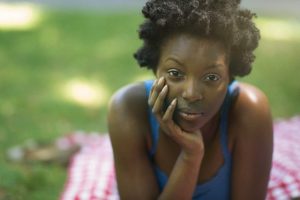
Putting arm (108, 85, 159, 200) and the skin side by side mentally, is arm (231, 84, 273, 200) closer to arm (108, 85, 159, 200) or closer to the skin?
the skin

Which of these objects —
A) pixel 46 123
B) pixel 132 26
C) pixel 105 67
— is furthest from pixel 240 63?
pixel 132 26

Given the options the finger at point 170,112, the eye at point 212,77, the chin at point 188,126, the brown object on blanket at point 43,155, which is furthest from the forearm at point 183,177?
the brown object on blanket at point 43,155

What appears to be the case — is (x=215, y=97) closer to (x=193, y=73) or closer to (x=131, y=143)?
(x=193, y=73)

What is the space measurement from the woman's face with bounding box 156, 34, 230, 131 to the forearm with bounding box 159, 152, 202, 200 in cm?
24

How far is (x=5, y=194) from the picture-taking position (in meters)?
3.86

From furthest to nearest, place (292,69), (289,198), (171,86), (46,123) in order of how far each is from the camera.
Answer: (292,69)
(46,123)
(289,198)
(171,86)

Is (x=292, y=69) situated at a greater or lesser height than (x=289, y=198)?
greater

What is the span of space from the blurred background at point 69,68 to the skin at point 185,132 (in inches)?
51.7

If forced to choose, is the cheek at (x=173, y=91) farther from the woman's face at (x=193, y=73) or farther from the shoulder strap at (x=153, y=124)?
the shoulder strap at (x=153, y=124)

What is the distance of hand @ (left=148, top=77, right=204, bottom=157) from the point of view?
2.40 metres

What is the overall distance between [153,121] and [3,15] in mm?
5585

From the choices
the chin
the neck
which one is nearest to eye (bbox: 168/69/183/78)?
the chin

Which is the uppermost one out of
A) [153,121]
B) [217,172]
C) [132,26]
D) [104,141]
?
[132,26]

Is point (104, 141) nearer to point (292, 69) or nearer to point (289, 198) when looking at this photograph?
point (289, 198)
